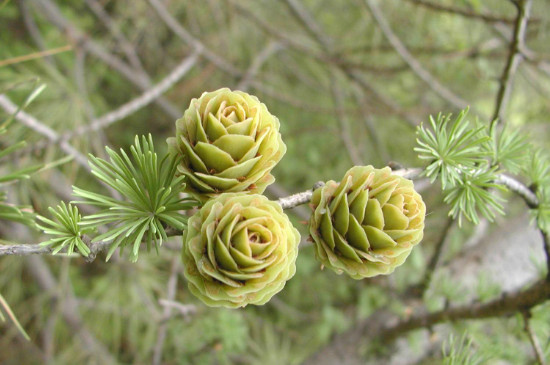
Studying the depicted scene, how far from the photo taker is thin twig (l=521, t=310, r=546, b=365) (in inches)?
20.9

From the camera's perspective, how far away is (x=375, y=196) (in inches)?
14.4

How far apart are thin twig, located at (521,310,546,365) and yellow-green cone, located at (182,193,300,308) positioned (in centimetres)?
42

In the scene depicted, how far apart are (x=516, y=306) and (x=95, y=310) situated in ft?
4.07

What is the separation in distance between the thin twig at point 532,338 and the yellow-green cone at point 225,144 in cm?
46

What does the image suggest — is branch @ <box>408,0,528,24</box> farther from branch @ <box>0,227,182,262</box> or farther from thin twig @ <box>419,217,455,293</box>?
branch @ <box>0,227,182,262</box>

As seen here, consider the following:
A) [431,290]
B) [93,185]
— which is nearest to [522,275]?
[431,290]

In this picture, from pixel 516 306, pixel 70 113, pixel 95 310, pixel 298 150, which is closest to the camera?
pixel 516 306

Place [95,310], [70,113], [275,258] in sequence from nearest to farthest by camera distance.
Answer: [275,258] → [70,113] → [95,310]

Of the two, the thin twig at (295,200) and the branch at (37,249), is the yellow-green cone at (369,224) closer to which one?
the thin twig at (295,200)

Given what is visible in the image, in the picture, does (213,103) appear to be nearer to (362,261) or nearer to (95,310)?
(362,261)

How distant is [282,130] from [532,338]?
1292mm

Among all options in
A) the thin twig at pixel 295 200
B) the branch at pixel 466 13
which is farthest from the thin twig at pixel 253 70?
the thin twig at pixel 295 200

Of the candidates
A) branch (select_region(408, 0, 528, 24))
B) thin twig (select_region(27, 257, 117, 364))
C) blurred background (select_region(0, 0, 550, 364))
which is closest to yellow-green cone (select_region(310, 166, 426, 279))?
blurred background (select_region(0, 0, 550, 364))

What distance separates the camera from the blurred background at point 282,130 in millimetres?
876
